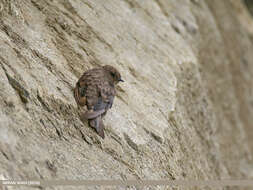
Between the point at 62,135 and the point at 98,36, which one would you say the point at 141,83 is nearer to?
the point at 98,36

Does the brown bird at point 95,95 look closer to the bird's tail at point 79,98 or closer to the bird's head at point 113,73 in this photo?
the bird's tail at point 79,98

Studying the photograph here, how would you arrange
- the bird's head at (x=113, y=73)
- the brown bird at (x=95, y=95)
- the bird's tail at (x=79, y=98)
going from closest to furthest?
the brown bird at (x=95, y=95)
the bird's tail at (x=79, y=98)
the bird's head at (x=113, y=73)

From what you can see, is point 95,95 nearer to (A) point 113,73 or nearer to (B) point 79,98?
(B) point 79,98

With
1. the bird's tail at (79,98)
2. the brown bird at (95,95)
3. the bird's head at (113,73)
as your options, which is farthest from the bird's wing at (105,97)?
the bird's head at (113,73)

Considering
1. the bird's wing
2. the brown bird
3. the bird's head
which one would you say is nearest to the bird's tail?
the brown bird

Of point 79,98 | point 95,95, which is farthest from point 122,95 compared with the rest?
point 79,98

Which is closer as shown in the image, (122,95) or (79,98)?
(79,98)
